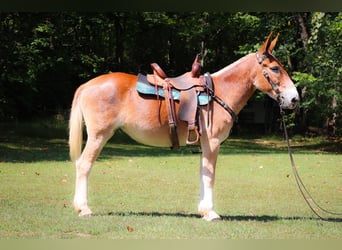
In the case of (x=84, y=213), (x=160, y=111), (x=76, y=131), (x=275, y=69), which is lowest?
(x=84, y=213)

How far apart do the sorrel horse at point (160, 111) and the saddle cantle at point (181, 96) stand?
0.07m

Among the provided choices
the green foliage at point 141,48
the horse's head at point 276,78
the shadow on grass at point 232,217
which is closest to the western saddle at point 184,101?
the horse's head at point 276,78

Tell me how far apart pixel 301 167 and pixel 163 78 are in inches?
219

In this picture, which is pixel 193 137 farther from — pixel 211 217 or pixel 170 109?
pixel 211 217

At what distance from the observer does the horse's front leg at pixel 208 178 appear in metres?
5.12

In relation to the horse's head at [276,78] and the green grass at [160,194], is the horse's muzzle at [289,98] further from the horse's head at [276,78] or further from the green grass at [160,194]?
the green grass at [160,194]

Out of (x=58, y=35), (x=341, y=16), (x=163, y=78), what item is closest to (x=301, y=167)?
(x=341, y=16)

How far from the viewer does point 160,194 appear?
6871 mm

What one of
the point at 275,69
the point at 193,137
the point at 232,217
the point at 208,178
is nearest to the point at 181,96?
the point at 193,137

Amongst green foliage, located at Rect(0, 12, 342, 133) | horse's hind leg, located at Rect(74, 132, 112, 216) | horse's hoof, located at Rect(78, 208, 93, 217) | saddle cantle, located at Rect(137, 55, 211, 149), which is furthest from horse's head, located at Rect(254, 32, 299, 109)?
green foliage, located at Rect(0, 12, 342, 133)

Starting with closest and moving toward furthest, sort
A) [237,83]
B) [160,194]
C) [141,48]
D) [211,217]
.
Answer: [211,217]
[237,83]
[160,194]
[141,48]

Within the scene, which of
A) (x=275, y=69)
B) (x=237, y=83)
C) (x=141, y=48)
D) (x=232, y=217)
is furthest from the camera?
(x=141, y=48)

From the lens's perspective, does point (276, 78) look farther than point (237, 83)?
No

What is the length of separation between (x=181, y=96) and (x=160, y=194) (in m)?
2.02
